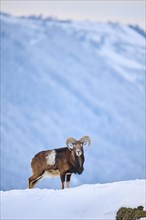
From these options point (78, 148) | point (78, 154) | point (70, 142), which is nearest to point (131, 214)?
point (78, 154)

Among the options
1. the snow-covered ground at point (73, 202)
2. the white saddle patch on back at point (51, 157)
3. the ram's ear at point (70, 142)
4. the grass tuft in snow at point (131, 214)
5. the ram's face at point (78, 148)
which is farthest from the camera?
the white saddle patch on back at point (51, 157)

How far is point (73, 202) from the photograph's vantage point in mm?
23562

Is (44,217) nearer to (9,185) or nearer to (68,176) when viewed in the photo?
(68,176)

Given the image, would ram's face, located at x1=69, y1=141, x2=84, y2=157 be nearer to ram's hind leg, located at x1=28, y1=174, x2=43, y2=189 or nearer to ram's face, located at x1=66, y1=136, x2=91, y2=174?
ram's face, located at x1=66, y1=136, x2=91, y2=174

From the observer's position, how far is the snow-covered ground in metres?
22.7

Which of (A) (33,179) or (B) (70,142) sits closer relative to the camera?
(B) (70,142)

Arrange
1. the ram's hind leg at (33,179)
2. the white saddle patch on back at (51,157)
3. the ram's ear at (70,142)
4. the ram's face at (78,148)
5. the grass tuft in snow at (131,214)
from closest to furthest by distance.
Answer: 1. the grass tuft in snow at (131,214)
2. the ram's face at (78,148)
3. the ram's ear at (70,142)
4. the white saddle patch on back at (51,157)
5. the ram's hind leg at (33,179)

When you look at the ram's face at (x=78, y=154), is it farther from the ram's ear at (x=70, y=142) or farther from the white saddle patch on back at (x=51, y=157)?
the white saddle patch on back at (x=51, y=157)

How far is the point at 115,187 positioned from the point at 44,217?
2943 mm

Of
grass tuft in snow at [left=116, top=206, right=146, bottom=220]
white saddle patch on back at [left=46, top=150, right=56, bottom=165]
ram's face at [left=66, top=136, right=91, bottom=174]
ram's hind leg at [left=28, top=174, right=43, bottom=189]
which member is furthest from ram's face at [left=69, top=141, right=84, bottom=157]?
grass tuft in snow at [left=116, top=206, right=146, bottom=220]

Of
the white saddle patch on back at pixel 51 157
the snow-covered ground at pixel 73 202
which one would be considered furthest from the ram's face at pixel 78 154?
the snow-covered ground at pixel 73 202

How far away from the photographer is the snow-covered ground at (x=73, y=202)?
2273cm

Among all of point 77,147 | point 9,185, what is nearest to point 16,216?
point 77,147

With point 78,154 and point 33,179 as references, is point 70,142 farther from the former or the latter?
point 33,179
